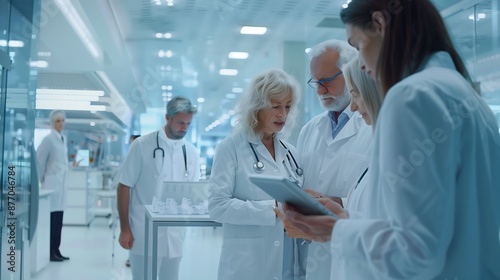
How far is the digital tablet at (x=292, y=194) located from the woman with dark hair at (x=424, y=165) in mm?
87

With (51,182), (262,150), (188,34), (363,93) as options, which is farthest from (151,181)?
(188,34)

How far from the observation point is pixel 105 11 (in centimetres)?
589

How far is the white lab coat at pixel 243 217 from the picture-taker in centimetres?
199

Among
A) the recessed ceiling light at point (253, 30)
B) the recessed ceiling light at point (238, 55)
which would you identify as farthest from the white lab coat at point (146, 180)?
the recessed ceiling light at point (238, 55)

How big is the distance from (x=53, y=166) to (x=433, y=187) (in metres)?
6.12

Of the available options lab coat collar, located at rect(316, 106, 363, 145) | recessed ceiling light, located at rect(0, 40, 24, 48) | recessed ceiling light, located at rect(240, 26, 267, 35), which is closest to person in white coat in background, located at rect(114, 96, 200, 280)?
recessed ceiling light, located at rect(0, 40, 24, 48)

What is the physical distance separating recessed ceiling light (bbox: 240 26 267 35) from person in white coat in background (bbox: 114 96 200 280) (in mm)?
3497

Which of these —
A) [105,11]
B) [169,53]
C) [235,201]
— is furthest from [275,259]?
[169,53]

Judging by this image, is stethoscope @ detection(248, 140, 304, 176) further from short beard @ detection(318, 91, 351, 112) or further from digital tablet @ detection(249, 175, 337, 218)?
digital tablet @ detection(249, 175, 337, 218)

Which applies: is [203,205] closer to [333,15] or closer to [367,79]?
[367,79]

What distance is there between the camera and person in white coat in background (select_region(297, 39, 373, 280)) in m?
1.91

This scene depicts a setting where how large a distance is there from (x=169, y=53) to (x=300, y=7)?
11.0ft

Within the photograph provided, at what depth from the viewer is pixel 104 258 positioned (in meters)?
5.95

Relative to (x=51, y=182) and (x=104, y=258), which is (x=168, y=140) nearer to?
(x=104, y=258)
